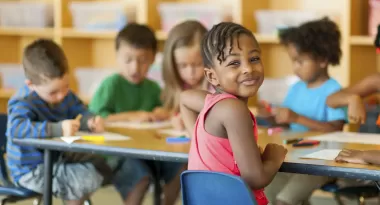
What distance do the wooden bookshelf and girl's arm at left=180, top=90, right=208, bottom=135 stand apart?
1.71 m

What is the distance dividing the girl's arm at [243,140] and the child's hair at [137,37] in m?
1.61

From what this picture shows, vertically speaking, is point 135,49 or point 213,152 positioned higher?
point 135,49

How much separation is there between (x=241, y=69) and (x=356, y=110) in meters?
0.89

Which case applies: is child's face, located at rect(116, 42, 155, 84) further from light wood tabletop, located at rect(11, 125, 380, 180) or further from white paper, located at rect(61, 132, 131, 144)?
white paper, located at rect(61, 132, 131, 144)

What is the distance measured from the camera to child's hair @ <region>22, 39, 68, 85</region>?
293 centimetres

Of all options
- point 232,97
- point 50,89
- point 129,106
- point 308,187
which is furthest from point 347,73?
point 232,97

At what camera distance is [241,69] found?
209 centimetres

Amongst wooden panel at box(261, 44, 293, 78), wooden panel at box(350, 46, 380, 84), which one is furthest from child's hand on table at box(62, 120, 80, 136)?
wooden panel at box(261, 44, 293, 78)

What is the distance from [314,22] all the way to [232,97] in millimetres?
1393

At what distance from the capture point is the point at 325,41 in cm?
325

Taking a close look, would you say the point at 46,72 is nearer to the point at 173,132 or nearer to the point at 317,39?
the point at 173,132

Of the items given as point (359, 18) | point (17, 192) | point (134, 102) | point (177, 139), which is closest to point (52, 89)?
point (17, 192)

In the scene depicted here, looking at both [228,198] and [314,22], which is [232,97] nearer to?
[228,198]

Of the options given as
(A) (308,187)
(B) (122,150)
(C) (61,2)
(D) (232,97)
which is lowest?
(A) (308,187)
